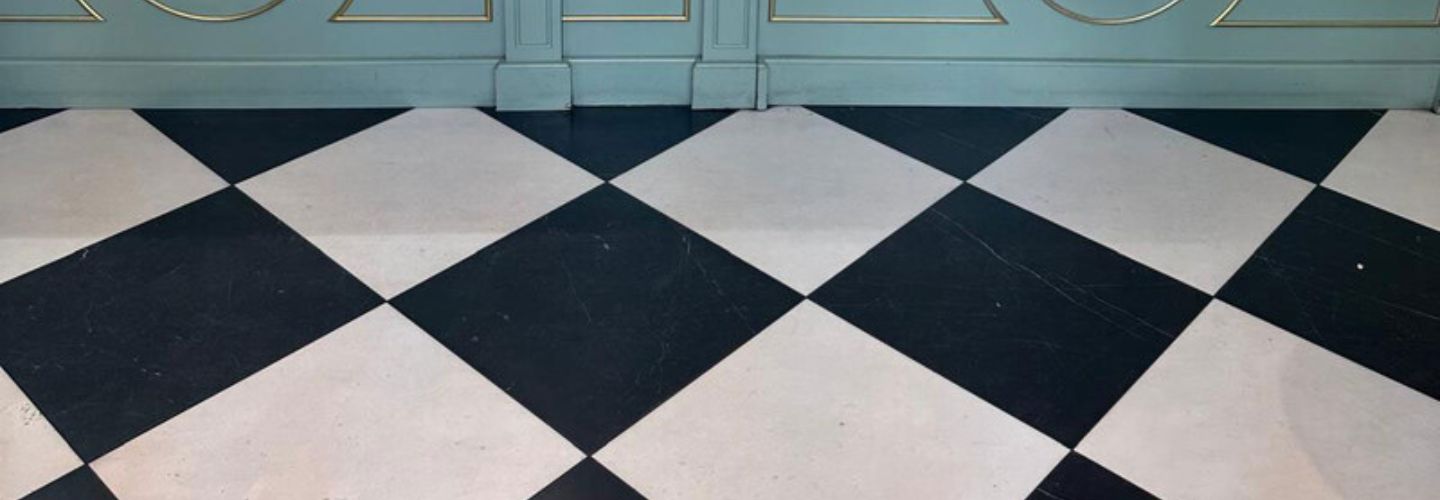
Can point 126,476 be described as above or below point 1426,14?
below

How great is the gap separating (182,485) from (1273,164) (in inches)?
69.1

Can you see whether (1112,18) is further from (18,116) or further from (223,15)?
(18,116)

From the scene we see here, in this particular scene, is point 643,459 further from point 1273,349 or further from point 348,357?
point 1273,349

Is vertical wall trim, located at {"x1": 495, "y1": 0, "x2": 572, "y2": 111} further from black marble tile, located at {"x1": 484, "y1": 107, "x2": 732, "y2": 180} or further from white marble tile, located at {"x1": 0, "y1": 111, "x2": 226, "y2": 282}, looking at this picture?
white marble tile, located at {"x1": 0, "y1": 111, "x2": 226, "y2": 282}

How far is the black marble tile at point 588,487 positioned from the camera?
166cm

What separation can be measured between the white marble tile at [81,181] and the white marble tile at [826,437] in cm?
90

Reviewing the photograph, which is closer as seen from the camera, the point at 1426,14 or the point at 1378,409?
the point at 1378,409

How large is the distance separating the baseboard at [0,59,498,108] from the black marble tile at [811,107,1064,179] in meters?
0.63

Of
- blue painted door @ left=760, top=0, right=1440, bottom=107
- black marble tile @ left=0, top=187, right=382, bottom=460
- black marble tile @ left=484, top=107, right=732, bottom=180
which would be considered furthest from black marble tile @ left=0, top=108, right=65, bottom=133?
blue painted door @ left=760, top=0, right=1440, bottom=107

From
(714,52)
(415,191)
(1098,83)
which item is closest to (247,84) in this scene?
(415,191)

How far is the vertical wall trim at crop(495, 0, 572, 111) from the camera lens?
2455mm

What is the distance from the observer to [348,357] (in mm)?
1879

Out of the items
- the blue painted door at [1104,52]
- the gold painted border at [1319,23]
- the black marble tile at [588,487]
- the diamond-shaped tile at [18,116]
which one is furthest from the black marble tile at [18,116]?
the gold painted border at [1319,23]

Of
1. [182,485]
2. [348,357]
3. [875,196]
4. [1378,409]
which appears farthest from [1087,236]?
[182,485]
